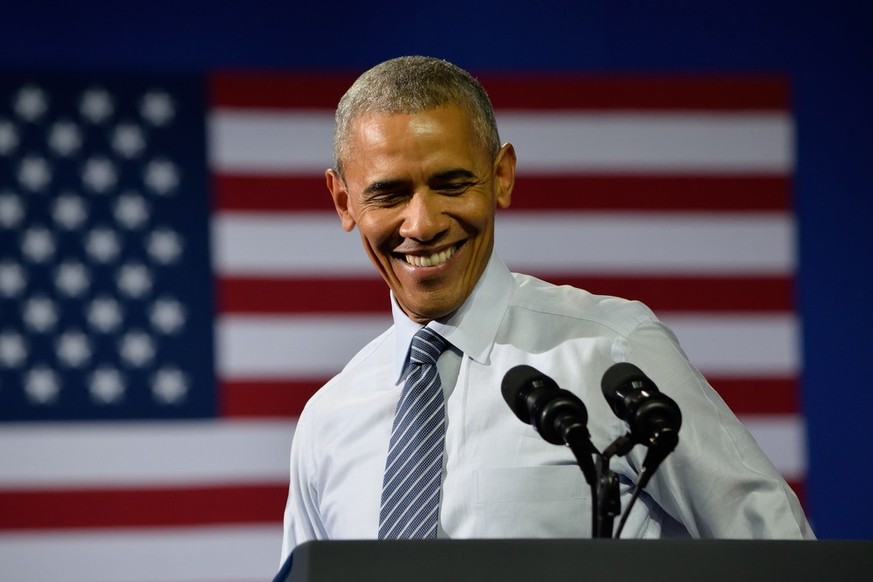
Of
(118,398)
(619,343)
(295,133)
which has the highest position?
(295,133)

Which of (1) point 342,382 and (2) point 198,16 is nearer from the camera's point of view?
(1) point 342,382

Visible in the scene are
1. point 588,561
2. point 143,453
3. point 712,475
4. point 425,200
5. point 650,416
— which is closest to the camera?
point 588,561

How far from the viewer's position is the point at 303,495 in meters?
1.61

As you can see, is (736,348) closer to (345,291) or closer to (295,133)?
(345,291)

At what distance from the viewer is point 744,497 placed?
1295 mm

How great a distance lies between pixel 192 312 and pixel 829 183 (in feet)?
5.19

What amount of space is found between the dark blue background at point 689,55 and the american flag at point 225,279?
0.18ft

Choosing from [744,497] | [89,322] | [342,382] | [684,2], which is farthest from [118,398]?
[744,497]

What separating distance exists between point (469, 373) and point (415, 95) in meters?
0.34

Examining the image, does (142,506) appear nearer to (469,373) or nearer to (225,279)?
(225,279)

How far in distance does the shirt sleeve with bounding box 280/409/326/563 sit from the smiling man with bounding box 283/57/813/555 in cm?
4

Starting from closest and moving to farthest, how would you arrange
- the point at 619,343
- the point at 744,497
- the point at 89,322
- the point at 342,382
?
the point at 744,497, the point at 619,343, the point at 342,382, the point at 89,322

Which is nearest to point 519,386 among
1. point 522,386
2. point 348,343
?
point 522,386

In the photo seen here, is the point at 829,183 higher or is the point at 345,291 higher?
the point at 829,183
